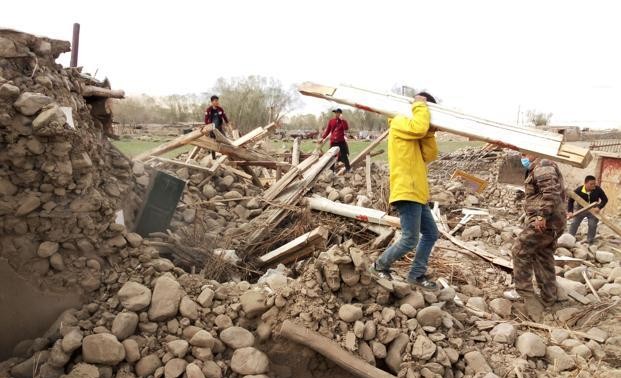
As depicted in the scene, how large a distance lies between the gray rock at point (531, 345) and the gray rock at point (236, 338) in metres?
2.31

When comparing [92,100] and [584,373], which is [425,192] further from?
[92,100]

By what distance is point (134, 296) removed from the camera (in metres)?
3.40

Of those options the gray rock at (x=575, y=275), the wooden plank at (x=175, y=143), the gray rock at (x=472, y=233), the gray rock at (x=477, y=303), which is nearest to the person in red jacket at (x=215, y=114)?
the wooden plank at (x=175, y=143)

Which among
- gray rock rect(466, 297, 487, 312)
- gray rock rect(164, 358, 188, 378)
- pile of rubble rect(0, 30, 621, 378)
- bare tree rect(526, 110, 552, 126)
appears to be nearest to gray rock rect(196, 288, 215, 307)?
pile of rubble rect(0, 30, 621, 378)

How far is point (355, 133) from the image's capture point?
4203 cm

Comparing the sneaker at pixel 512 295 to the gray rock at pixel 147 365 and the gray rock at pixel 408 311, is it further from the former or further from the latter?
the gray rock at pixel 147 365

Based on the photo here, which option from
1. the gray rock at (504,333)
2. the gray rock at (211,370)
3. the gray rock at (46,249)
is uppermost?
the gray rock at (46,249)

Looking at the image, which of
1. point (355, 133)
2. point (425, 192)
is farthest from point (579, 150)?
point (355, 133)

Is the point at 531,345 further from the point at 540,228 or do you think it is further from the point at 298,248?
the point at 298,248

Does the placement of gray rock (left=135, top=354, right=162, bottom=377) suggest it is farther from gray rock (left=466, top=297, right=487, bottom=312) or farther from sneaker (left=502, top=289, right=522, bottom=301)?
sneaker (left=502, top=289, right=522, bottom=301)

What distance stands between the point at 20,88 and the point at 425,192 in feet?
11.0

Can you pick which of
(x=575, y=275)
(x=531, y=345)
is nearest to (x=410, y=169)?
(x=531, y=345)

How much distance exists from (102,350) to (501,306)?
3.71 metres

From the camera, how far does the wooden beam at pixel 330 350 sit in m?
3.31
